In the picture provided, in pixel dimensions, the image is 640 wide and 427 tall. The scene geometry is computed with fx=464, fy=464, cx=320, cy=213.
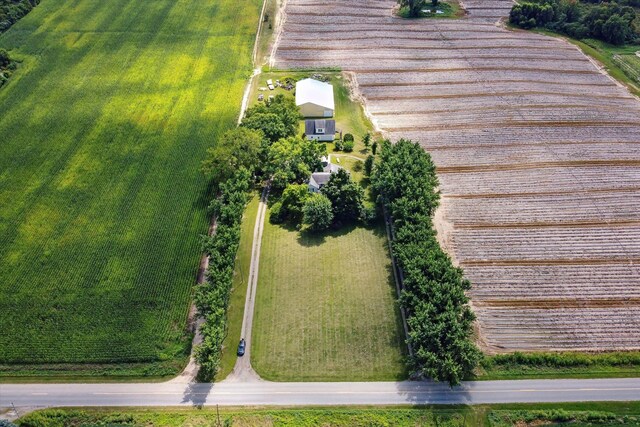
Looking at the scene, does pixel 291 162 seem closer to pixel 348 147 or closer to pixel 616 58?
pixel 348 147

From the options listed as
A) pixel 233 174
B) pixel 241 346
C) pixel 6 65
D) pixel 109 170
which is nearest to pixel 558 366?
pixel 241 346

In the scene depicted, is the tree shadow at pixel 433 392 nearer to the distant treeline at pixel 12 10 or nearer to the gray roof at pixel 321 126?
the gray roof at pixel 321 126

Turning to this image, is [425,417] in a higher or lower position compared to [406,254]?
lower

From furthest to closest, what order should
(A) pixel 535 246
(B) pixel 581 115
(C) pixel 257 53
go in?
(C) pixel 257 53 → (B) pixel 581 115 → (A) pixel 535 246

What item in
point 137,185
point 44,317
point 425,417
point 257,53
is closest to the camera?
point 425,417

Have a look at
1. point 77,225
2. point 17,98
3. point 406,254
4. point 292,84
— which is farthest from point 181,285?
point 17,98

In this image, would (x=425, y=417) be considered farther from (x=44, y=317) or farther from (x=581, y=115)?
(x=581, y=115)
